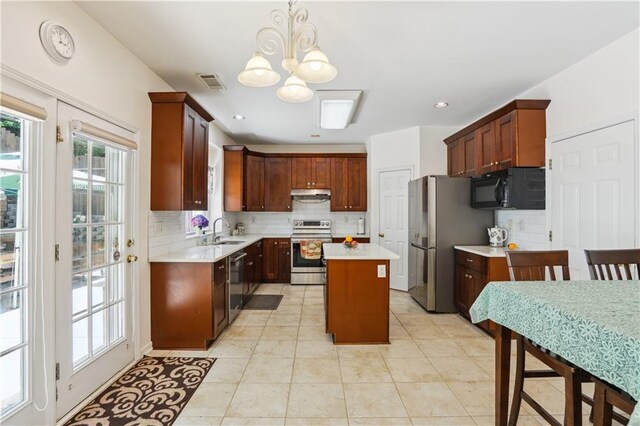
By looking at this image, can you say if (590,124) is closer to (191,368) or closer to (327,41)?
(327,41)

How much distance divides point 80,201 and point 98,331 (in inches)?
38.6

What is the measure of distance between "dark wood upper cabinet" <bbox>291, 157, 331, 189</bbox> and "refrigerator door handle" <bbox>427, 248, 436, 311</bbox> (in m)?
2.47

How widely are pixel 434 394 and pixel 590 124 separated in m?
2.62

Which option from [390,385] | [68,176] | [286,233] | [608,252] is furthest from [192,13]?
[286,233]

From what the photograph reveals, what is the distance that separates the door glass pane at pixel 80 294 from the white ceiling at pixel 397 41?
5.99 feet

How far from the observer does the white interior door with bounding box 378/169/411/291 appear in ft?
15.8

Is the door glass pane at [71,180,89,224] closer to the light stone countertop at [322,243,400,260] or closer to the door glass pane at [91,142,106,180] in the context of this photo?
the door glass pane at [91,142,106,180]

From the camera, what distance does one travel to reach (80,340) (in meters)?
2.03

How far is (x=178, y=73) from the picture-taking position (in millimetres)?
2848

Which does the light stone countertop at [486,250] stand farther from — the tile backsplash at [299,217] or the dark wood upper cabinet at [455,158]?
the tile backsplash at [299,217]

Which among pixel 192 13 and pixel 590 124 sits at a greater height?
pixel 192 13

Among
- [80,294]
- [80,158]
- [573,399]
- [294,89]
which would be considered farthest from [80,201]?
[573,399]

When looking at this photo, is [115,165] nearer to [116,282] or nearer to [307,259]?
[116,282]

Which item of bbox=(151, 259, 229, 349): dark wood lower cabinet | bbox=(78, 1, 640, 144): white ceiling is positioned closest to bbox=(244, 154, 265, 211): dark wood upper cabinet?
bbox=(78, 1, 640, 144): white ceiling
